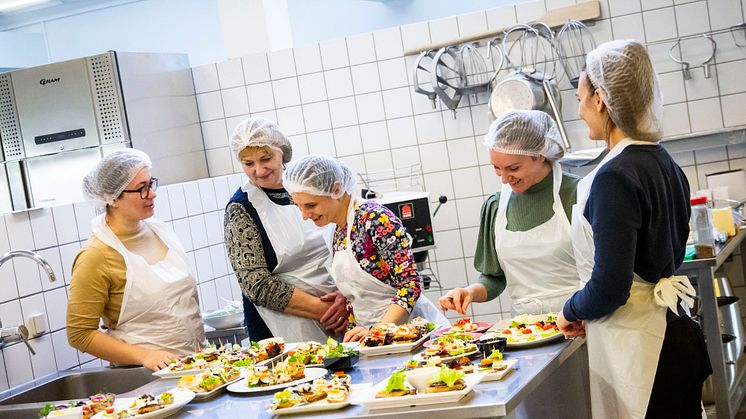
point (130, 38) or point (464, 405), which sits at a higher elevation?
point (130, 38)

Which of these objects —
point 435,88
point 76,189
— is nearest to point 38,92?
point 76,189

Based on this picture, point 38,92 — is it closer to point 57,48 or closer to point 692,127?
point 692,127

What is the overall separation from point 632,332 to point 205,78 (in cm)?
373

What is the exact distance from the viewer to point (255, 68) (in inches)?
208

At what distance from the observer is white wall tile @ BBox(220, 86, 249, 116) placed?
5316 mm

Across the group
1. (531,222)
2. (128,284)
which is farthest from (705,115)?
(128,284)

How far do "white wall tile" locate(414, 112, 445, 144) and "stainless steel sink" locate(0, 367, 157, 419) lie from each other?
246cm

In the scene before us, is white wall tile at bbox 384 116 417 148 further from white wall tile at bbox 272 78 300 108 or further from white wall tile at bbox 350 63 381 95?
white wall tile at bbox 272 78 300 108

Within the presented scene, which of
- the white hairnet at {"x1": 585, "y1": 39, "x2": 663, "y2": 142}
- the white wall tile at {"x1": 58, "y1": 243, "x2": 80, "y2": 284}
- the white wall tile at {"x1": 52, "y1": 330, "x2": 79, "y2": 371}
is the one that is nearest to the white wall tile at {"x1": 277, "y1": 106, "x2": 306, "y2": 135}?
the white wall tile at {"x1": 58, "y1": 243, "x2": 80, "y2": 284}

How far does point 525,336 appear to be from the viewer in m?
2.42

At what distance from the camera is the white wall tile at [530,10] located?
15.5ft

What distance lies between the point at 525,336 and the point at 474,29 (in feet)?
9.10

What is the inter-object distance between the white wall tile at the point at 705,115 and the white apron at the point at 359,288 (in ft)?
7.45

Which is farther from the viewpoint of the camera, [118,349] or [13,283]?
[13,283]
